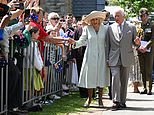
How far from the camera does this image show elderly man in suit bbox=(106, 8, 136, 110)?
10.7m

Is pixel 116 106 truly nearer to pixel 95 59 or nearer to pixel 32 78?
pixel 95 59

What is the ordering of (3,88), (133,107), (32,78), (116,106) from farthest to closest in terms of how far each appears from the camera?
(133,107) → (116,106) → (32,78) → (3,88)

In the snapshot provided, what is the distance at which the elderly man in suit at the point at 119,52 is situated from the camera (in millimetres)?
10719

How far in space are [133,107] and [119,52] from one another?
1.33 metres

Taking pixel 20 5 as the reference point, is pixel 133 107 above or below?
below

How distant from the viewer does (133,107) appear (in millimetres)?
11070

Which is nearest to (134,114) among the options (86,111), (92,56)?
(86,111)

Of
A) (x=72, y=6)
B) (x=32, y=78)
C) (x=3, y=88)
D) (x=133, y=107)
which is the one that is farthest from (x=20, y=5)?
(x=72, y=6)

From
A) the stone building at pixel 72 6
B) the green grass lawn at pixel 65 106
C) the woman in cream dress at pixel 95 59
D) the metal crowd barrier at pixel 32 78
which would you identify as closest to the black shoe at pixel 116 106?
the woman in cream dress at pixel 95 59

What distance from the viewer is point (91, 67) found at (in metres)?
10.8

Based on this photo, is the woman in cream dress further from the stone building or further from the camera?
the stone building

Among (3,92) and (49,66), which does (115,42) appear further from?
(3,92)

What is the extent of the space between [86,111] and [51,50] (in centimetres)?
190

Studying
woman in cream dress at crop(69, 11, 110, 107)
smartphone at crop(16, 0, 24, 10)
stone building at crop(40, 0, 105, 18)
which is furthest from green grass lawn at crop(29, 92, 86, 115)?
stone building at crop(40, 0, 105, 18)
